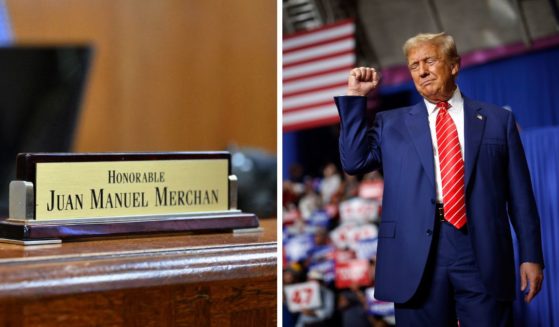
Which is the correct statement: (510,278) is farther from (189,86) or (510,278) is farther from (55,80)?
(189,86)

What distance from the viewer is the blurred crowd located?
3.15 metres

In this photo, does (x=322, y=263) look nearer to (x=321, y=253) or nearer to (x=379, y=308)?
(x=321, y=253)

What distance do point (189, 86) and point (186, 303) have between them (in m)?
2.86

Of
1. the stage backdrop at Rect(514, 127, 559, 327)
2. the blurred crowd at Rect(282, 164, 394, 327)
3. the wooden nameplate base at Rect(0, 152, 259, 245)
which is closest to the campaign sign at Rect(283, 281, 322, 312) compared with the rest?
the blurred crowd at Rect(282, 164, 394, 327)

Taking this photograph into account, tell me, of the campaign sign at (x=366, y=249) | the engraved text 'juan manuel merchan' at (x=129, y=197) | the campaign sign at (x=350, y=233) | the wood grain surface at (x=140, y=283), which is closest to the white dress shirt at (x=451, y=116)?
the wood grain surface at (x=140, y=283)

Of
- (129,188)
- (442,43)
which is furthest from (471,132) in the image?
(129,188)

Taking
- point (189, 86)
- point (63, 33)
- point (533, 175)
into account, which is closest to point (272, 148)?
point (189, 86)

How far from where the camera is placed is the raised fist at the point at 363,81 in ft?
4.26

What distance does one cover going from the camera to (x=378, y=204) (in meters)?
3.28

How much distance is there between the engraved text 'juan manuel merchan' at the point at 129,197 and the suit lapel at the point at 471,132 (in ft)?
1.48

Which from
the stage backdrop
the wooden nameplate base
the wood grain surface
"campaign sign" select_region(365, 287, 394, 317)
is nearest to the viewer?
the wood grain surface

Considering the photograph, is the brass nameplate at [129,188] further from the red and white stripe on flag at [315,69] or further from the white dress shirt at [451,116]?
the red and white stripe on flag at [315,69]

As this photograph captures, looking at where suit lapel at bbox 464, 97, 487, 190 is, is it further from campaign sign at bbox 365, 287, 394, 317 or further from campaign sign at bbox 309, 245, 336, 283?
campaign sign at bbox 309, 245, 336, 283

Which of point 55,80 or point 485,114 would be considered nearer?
point 485,114
